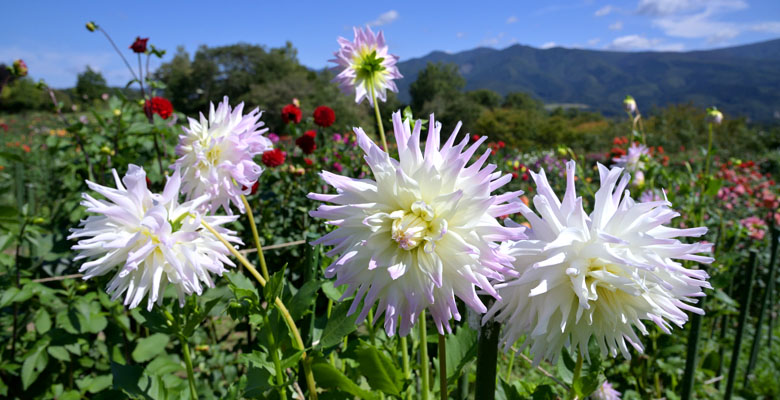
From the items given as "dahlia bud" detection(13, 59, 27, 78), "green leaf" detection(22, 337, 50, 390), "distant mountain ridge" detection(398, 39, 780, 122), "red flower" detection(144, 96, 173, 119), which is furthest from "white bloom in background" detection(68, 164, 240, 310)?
"distant mountain ridge" detection(398, 39, 780, 122)

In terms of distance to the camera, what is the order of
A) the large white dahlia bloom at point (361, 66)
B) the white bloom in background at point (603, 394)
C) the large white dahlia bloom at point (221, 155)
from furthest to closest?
1. the large white dahlia bloom at point (361, 66)
2. the white bloom in background at point (603, 394)
3. the large white dahlia bloom at point (221, 155)

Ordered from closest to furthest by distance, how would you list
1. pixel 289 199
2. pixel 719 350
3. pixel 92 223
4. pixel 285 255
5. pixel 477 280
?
pixel 477 280 → pixel 92 223 → pixel 285 255 → pixel 289 199 → pixel 719 350

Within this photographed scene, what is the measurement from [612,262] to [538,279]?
0.10 m

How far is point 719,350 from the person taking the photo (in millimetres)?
2840

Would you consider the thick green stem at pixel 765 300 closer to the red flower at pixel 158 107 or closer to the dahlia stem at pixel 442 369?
the dahlia stem at pixel 442 369

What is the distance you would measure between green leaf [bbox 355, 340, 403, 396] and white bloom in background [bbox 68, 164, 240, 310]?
0.34m

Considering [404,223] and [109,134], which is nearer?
[404,223]

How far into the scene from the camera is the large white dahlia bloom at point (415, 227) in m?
0.58

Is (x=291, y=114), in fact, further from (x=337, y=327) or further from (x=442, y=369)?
(x=442, y=369)

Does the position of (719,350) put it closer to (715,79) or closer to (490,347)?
(490,347)

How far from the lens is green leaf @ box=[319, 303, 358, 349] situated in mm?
910

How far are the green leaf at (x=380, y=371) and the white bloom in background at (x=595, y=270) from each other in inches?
11.4

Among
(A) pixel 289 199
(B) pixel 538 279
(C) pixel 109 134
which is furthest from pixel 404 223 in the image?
(C) pixel 109 134

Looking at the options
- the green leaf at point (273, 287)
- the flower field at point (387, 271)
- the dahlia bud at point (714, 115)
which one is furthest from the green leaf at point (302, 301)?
the dahlia bud at point (714, 115)
